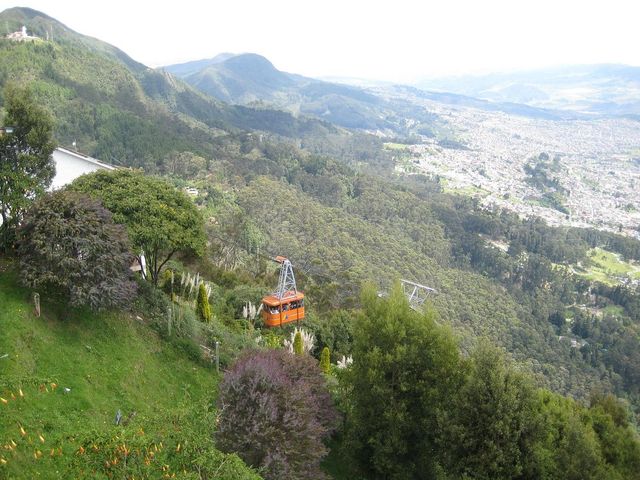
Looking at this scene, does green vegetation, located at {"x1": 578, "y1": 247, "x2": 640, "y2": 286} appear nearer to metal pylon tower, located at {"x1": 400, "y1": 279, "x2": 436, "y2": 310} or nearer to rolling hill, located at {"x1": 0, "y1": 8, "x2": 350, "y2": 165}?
metal pylon tower, located at {"x1": 400, "y1": 279, "x2": 436, "y2": 310}

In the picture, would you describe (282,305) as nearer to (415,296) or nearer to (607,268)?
(415,296)

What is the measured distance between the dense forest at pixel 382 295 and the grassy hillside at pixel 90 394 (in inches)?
24.2

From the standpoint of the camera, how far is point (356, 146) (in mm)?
165250

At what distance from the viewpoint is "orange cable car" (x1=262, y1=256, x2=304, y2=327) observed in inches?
926

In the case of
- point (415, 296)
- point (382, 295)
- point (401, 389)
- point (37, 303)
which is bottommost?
point (415, 296)

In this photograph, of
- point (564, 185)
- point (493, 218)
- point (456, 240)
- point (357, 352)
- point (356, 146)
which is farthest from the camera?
point (356, 146)

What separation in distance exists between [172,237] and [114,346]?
3732 mm

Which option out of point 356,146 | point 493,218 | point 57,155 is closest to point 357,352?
point 57,155

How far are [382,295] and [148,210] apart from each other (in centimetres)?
797

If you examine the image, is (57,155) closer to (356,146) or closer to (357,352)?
(357,352)

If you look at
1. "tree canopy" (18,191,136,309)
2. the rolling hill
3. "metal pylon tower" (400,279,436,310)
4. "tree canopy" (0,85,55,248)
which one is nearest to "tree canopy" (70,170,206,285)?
"tree canopy" (0,85,55,248)

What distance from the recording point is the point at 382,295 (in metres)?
18.0

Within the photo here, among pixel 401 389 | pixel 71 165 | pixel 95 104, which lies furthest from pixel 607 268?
pixel 401 389

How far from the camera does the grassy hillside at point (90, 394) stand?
790cm
